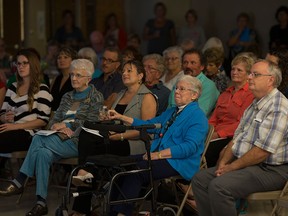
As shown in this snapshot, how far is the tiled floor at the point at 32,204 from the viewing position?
7.26 m

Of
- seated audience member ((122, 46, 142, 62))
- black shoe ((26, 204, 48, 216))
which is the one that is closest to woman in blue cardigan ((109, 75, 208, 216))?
black shoe ((26, 204, 48, 216))

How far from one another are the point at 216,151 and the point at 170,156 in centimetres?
81

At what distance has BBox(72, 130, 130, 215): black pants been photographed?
22.6ft

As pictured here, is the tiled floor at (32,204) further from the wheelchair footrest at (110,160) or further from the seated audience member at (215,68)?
the seated audience member at (215,68)

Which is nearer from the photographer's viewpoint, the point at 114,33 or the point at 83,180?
the point at 83,180

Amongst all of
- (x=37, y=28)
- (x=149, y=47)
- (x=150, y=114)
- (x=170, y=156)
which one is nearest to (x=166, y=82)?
(x=150, y=114)

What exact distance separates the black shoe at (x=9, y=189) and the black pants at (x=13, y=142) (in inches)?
16.7

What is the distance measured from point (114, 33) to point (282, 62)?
6.46 metres

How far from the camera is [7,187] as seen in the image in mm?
7246

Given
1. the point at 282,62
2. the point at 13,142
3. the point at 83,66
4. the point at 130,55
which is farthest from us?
the point at 130,55

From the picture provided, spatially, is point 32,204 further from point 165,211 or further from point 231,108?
point 231,108

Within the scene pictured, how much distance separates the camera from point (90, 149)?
6.95 metres

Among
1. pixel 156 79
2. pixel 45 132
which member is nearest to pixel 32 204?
pixel 45 132

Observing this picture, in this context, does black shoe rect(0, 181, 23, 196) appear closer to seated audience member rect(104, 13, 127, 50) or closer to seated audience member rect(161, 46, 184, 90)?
seated audience member rect(161, 46, 184, 90)
